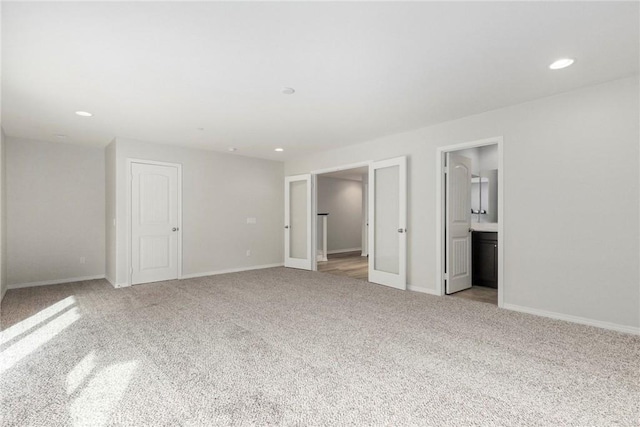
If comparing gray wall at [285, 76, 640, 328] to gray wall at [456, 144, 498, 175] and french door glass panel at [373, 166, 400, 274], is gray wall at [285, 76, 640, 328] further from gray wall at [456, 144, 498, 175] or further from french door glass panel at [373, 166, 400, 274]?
gray wall at [456, 144, 498, 175]

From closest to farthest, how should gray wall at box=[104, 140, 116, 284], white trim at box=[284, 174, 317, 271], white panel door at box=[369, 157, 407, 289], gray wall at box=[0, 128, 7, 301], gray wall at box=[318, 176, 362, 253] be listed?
gray wall at box=[0, 128, 7, 301], white panel door at box=[369, 157, 407, 289], gray wall at box=[104, 140, 116, 284], white trim at box=[284, 174, 317, 271], gray wall at box=[318, 176, 362, 253]

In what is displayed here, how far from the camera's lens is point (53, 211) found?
17.4 feet

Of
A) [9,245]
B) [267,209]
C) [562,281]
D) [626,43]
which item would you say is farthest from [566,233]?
[9,245]

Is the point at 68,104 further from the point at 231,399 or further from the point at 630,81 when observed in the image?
the point at 630,81

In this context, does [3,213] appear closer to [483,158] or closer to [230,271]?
[230,271]

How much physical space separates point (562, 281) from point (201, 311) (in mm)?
3997

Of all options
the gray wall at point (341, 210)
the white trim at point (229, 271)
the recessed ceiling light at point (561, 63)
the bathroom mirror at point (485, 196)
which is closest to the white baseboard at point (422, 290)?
the bathroom mirror at point (485, 196)

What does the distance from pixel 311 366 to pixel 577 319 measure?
9.34 ft

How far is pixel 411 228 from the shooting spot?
473 centimetres

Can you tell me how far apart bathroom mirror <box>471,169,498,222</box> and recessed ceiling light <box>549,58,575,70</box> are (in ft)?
11.5

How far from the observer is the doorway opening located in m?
8.49

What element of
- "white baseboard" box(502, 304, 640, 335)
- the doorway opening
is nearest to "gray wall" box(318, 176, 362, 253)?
the doorway opening

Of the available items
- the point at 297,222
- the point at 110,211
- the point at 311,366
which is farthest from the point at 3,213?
the point at 311,366

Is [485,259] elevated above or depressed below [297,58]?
below
